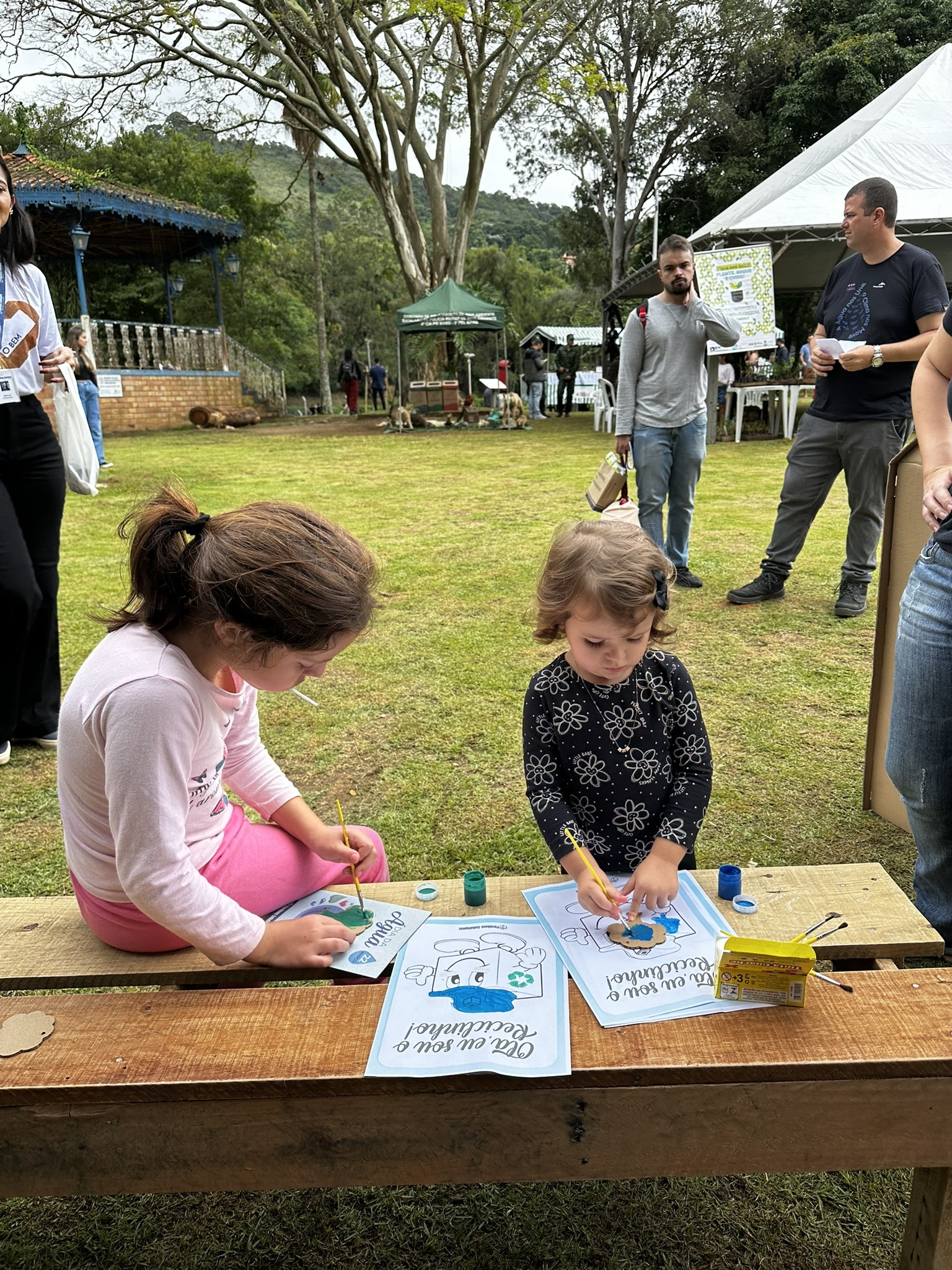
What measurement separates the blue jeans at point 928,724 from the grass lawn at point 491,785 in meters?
0.56

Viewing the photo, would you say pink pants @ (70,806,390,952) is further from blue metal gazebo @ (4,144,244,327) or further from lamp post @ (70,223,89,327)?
blue metal gazebo @ (4,144,244,327)

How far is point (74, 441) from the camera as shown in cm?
368

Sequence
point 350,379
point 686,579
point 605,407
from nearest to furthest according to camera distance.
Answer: point 686,579, point 605,407, point 350,379

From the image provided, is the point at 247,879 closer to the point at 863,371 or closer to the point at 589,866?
the point at 589,866

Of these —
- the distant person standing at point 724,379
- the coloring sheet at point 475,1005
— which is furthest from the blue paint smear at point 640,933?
the distant person standing at point 724,379

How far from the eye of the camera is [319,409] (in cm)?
2808

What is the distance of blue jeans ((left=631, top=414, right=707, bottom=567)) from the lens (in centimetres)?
512

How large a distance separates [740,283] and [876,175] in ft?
10.4

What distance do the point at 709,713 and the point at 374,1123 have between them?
2.67 m

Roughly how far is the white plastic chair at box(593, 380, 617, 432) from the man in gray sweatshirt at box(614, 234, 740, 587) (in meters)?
10.9

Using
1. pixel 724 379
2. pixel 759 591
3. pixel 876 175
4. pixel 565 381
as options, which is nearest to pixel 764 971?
pixel 759 591

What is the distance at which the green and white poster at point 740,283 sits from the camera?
10797 mm

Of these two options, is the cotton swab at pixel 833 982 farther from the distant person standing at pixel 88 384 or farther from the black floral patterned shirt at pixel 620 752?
the distant person standing at pixel 88 384

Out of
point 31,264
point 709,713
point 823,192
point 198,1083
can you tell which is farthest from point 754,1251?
point 823,192
